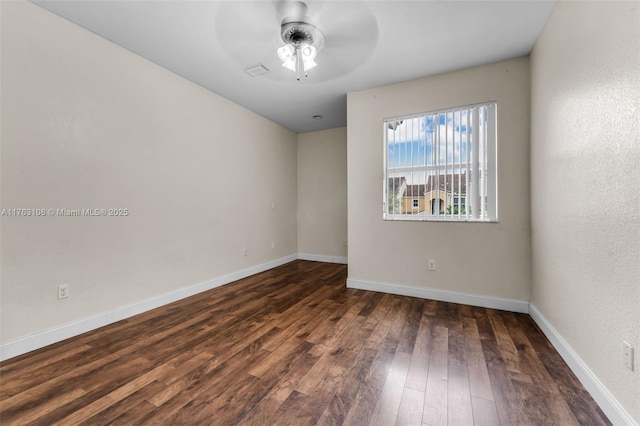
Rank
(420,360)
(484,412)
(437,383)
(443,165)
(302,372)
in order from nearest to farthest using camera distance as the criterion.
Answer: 1. (484,412)
2. (437,383)
3. (302,372)
4. (420,360)
5. (443,165)

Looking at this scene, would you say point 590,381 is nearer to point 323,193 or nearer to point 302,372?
point 302,372

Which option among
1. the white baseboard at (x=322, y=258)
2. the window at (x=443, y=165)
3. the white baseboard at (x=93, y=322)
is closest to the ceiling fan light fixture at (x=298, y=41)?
the window at (x=443, y=165)

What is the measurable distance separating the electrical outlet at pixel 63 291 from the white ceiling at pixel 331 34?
2222mm

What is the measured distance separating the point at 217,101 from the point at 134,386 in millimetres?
3298

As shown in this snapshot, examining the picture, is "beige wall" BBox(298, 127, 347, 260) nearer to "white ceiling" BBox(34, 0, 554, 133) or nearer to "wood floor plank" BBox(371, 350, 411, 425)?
"white ceiling" BBox(34, 0, 554, 133)

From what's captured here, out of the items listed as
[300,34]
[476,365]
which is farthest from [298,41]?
[476,365]

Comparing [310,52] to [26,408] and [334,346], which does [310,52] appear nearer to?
[334,346]

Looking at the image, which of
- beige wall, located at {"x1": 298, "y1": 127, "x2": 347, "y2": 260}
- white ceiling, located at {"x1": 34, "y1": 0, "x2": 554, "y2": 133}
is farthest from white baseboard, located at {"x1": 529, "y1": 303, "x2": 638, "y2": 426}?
beige wall, located at {"x1": 298, "y1": 127, "x2": 347, "y2": 260}

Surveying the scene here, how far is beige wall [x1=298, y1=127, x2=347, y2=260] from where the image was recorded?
5102 millimetres

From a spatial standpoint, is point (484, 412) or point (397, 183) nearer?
point (484, 412)

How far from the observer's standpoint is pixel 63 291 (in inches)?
84.2

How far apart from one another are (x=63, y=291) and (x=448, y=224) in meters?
3.76

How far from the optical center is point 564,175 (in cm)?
188

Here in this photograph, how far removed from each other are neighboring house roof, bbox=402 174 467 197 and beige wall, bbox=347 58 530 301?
1.15 feet
